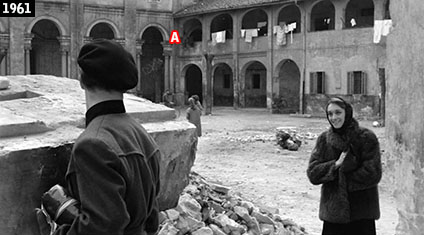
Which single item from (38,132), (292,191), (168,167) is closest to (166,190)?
(168,167)

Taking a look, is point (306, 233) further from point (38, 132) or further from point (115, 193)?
point (115, 193)

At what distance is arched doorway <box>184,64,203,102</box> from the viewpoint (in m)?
34.7

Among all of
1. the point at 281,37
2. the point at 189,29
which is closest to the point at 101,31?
the point at 189,29

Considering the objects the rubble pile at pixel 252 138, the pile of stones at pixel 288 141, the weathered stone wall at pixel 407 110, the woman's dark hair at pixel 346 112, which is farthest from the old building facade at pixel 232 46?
the weathered stone wall at pixel 407 110

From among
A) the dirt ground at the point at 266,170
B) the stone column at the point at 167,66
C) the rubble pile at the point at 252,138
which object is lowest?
the dirt ground at the point at 266,170

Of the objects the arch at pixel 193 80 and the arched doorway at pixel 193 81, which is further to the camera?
the arched doorway at pixel 193 81

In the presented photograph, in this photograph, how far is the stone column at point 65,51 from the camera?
1106 inches

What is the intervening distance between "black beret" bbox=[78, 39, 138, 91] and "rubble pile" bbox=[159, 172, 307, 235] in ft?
7.99

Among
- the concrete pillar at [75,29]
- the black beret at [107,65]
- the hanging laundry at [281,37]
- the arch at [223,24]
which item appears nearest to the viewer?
the black beret at [107,65]

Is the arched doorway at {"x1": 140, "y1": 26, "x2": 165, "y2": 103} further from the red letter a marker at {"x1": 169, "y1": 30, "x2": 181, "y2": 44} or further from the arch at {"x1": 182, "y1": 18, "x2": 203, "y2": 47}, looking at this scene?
the arch at {"x1": 182, "y1": 18, "x2": 203, "y2": 47}

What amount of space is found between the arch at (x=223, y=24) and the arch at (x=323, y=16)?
6.05 metres

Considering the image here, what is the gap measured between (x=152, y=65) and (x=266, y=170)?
946 inches

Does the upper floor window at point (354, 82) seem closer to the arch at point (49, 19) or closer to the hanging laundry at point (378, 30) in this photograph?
the hanging laundry at point (378, 30)

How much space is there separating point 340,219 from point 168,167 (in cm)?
147
